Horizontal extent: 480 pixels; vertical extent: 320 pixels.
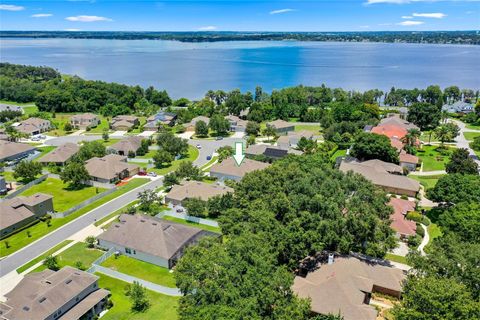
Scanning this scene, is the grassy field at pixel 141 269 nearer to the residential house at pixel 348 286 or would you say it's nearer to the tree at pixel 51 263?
the tree at pixel 51 263

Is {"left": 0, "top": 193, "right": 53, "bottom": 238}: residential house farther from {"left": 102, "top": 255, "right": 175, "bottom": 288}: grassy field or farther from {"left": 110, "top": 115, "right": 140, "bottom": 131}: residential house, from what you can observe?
{"left": 110, "top": 115, "right": 140, "bottom": 131}: residential house

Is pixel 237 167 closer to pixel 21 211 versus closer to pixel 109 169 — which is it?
pixel 109 169

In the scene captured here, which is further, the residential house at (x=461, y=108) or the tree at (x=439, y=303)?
the residential house at (x=461, y=108)

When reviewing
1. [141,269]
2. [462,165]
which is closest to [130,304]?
[141,269]

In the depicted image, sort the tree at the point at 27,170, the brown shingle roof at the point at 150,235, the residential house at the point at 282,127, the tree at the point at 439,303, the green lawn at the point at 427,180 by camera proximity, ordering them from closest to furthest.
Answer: the tree at the point at 439,303 < the brown shingle roof at the point at 150,235 < the green lawn at the point at 427,180 < the tree at the point at 27,170 < the residential house at the point at 282,127

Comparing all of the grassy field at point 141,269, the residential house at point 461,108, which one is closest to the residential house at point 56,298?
the grassy field at point 141,269

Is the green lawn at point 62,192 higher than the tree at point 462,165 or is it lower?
lower

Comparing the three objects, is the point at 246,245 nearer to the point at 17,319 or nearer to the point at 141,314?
the point at 141,314

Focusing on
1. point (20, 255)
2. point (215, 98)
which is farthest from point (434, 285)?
point (215, 98)
